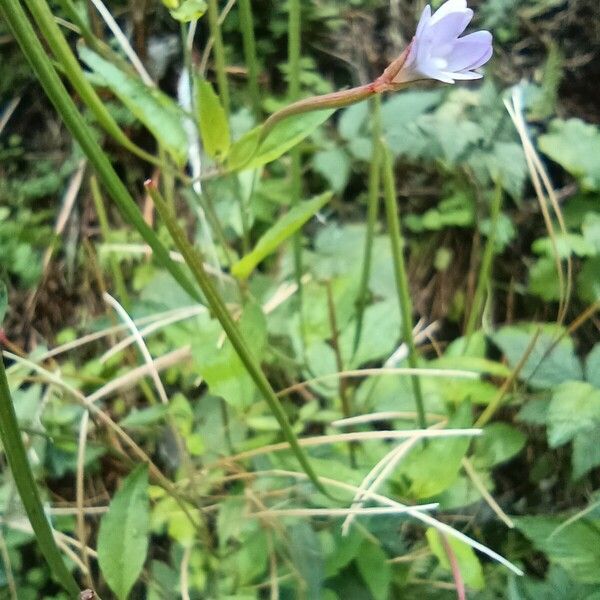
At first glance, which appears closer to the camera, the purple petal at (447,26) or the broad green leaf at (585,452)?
the purple petal at (447,26)

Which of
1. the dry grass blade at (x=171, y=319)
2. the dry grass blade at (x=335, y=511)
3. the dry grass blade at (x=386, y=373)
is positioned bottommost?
the dry grass blade at (x=335, y=511)

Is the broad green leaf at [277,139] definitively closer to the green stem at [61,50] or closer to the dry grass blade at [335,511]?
the green stem at [61,50]

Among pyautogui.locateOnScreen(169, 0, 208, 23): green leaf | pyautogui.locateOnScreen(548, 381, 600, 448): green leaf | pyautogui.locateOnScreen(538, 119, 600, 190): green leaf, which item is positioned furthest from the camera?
pyautogui.locateOnScreen(538, 119, 600, 190): green leaf

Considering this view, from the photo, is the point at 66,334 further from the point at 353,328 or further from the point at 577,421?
the point at 577,421

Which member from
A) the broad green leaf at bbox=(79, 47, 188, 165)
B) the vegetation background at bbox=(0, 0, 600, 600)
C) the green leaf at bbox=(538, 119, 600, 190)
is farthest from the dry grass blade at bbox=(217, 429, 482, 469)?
the green leaf at bbox=(538, 119, 600, 190)

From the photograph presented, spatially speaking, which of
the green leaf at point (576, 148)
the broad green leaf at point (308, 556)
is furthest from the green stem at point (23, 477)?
the green leaf at point (576, 148)

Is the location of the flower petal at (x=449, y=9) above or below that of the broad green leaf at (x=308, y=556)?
above

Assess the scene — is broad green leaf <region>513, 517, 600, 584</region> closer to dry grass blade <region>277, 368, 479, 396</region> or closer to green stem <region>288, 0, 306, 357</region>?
dry grass blade <region>277, 368, 479, 396</region>

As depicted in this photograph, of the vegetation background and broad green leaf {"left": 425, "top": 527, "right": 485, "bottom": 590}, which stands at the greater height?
the vegetation background
